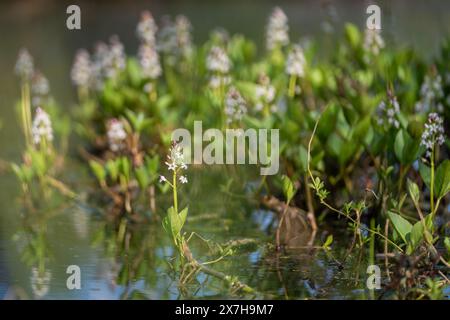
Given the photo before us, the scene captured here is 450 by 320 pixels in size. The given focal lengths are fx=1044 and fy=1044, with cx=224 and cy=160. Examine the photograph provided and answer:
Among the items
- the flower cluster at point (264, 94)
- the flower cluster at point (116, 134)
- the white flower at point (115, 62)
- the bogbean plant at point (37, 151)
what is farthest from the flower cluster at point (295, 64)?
the white flower at point (115, 62)

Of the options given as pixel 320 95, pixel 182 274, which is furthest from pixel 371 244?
pixel 320 95

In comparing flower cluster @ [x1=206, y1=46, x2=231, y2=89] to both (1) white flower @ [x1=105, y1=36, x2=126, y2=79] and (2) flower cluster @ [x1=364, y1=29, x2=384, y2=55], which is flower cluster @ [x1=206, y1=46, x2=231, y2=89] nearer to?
(2) flower cluster @ [x1=364, y1=29, x2=384, y2=55]

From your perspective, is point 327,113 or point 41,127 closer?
point 327,113

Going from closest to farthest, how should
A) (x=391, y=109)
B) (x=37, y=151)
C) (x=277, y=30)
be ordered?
(x=391, y=109), (x=37, y=151), (x=277, y=30)

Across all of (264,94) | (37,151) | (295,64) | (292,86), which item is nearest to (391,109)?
(264,94)

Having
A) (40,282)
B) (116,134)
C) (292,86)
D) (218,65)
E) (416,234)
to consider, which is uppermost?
(218,65)

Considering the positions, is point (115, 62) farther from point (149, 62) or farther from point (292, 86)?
point (292, 86)

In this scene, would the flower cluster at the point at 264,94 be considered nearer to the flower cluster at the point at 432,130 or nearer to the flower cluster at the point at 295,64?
the flower cluster at the point at 295,64
